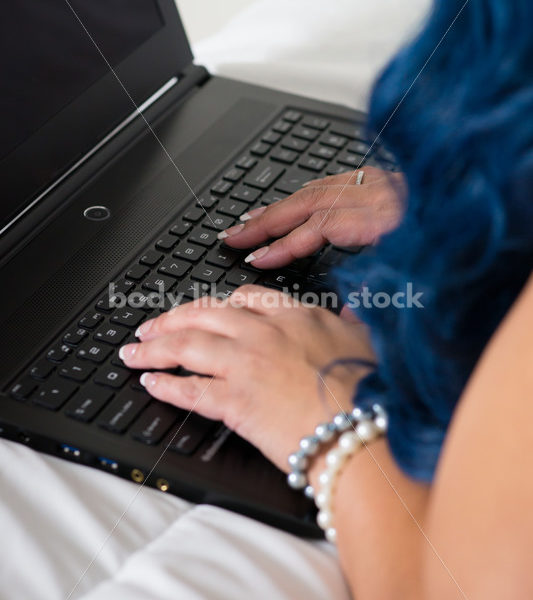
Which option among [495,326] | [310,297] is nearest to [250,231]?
[310,297]

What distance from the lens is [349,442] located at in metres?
0.50

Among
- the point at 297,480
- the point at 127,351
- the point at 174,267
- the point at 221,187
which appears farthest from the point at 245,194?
the point at 297,480

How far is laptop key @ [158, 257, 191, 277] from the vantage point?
2.21 ft

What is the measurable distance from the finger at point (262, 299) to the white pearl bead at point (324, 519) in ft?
0.52

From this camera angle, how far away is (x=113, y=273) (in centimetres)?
67

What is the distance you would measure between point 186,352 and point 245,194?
0.24m

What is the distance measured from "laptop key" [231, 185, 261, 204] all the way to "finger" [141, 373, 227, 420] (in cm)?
25

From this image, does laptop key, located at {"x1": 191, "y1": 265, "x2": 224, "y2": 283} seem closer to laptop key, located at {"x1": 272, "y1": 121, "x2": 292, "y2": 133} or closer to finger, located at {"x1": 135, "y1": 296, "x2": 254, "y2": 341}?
finger, located at {"x1": 135, "y1": 296, "x2": 254, "y2": 341}

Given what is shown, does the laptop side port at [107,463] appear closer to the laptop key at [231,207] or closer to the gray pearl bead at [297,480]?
the gray pearl bead at [297,480]

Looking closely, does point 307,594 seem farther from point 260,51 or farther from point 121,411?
point 260,51

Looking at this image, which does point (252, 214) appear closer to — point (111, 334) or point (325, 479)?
point (111, 334)

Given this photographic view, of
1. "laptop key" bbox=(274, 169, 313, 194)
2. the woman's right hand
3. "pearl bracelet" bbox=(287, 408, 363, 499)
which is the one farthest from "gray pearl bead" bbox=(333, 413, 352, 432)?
"laptop key" bbox=(274, 169, 313, 194)

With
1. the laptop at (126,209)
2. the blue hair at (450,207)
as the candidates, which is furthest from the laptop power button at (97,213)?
the blue hair at (450,207)

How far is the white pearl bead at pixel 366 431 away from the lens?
0.50 meters
